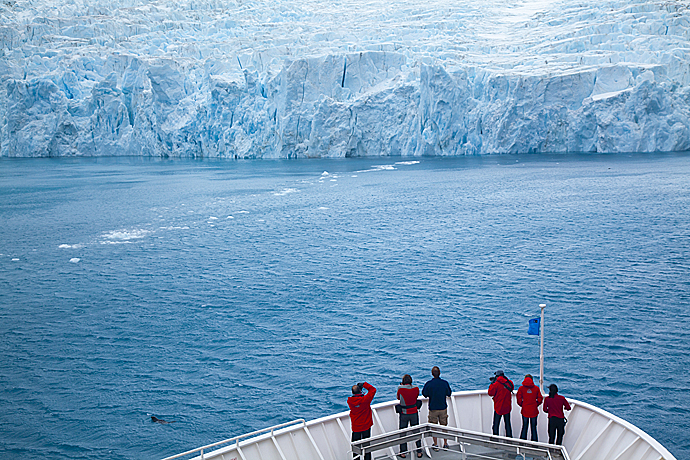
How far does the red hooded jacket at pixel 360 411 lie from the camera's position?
8906mm

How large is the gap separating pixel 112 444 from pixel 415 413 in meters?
6.18

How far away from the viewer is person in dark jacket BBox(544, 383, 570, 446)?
938 cm

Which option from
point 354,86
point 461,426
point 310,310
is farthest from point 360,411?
point 354,86

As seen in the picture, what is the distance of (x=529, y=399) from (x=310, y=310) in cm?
1041

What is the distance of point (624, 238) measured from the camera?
92.7 feet

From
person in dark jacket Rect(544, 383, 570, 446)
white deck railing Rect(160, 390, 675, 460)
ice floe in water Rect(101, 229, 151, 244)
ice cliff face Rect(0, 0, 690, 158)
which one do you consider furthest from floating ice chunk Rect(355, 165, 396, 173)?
person in dark jacket Rect(544, 383, 570, 446)

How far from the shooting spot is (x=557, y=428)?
9.52 m

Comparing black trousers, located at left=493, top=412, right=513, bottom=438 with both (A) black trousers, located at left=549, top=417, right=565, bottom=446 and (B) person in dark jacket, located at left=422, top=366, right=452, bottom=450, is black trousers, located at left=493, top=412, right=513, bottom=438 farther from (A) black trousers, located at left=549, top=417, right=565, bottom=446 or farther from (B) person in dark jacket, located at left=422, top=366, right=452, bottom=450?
(B) person in dark jacket, located at left=422, top=366, right=452, bottom=450

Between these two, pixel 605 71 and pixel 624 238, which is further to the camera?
pixel 605 71

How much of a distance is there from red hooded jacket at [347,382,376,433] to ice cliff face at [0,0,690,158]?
61795 mm

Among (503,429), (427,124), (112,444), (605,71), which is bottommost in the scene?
(112,444)

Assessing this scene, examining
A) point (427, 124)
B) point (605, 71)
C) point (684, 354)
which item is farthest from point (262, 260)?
point (605, 71)

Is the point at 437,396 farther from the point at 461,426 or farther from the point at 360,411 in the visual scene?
the point at 461,426

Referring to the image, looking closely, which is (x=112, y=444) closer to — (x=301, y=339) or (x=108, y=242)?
(x=301, y=339)
